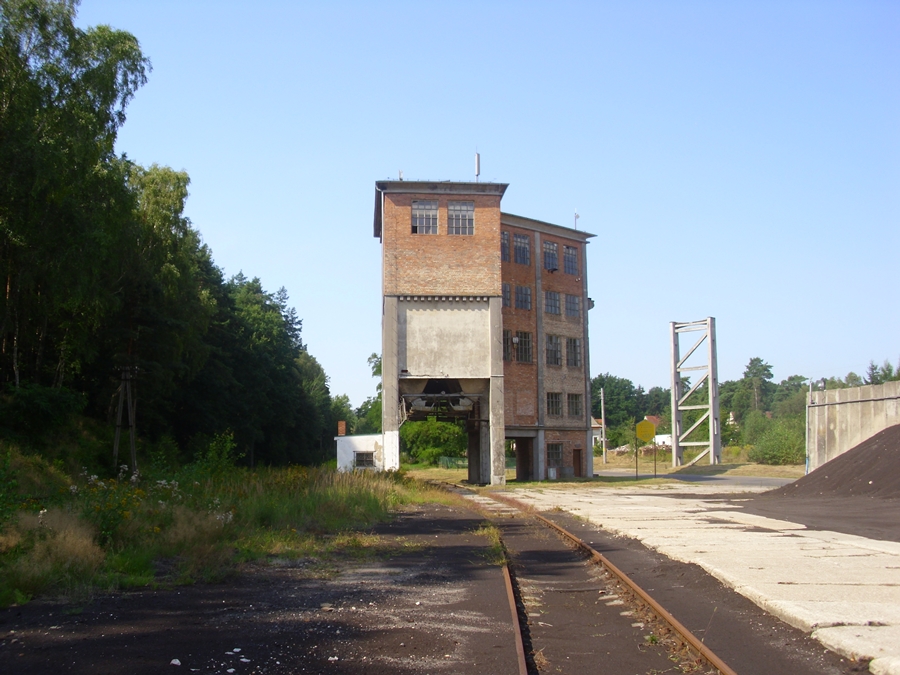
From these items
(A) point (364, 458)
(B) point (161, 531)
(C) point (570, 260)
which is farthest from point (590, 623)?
(A) point (364, 458)

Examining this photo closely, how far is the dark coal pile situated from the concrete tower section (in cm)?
1601

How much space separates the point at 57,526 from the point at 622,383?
17032 cm

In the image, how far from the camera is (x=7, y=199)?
25.8m

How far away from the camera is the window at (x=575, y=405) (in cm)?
4609

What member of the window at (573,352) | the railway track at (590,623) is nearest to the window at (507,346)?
the window at (573,352)

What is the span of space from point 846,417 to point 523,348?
711 inches

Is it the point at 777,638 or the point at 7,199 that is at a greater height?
the point at 7,199

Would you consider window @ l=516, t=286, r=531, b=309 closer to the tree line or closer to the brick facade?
the brick facade

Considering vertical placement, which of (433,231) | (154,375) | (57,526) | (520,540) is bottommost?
(520,540)

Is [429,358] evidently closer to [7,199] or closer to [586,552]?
[7,199]

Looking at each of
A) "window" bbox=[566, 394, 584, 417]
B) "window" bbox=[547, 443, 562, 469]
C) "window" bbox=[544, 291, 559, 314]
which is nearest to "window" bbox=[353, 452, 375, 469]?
"window" bbox=[547, 443, 562, 469]

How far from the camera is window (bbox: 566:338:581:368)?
153ft

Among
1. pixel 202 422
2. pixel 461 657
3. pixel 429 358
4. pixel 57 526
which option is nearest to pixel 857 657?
pixel 461 657

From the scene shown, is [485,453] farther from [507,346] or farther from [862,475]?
[862,475]
